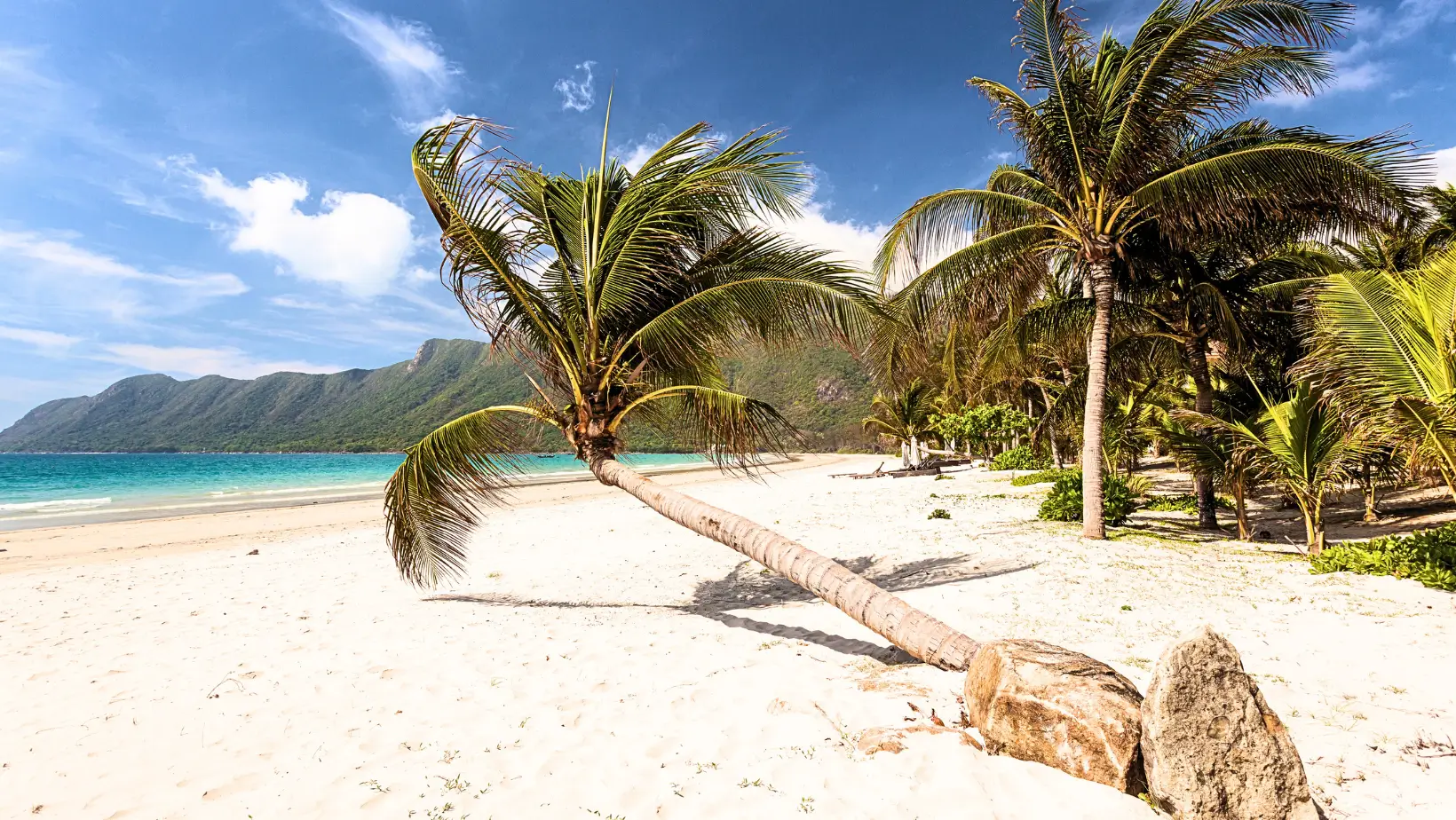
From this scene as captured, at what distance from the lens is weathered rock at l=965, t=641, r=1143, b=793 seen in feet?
8.20

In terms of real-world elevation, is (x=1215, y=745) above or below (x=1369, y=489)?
below

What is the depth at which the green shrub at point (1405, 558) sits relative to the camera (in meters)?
5.43

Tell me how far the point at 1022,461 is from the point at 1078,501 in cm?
1412

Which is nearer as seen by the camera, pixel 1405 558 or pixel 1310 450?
pixel 1405 558

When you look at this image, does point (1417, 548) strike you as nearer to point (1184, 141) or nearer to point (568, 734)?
point (1184, 141)

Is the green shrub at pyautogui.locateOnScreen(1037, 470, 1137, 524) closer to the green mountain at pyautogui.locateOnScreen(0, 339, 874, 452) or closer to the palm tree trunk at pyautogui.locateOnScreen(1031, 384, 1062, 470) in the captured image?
the palm tree trunk at pyautogui.locateOnScreen(1031, 384, 1062, 470)

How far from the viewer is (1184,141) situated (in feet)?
30.8

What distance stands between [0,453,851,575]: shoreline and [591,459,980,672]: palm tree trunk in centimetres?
411

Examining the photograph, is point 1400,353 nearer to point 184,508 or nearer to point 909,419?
point 909,419

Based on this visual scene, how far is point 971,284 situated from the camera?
28.6 ft

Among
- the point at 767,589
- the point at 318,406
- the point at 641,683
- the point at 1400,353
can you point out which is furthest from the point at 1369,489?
the point at 318,406

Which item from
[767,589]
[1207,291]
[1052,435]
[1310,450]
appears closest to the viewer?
[1310,450]

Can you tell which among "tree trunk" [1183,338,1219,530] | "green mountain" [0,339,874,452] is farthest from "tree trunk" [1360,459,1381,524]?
"green mountain" [0,339,874,452]

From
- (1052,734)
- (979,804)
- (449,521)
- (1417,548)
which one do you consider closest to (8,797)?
(449,521)
